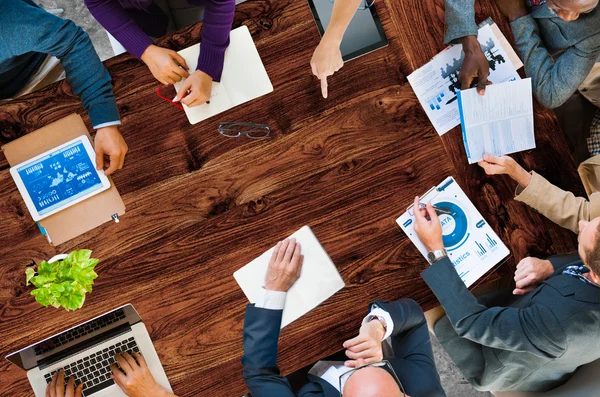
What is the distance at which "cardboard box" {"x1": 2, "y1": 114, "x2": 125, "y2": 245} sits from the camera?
1545 mm

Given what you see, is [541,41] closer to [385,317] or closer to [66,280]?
[385,317]

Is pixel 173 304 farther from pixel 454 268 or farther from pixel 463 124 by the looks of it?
pixel 463 124

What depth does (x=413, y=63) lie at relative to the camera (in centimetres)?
164

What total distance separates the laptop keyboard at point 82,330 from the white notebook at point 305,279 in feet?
1.36

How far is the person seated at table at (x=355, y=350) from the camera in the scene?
4.78 feet

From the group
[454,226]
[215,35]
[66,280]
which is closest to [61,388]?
[66,280]

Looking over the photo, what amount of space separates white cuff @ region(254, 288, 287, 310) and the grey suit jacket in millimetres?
451

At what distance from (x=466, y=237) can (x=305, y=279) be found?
0.54m

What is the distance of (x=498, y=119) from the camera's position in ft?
5.39

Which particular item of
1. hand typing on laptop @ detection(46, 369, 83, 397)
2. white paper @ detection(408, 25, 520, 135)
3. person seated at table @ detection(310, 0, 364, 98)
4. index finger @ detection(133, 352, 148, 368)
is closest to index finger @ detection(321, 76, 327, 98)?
person seated at table @ detection(310, 0, 364, 98)

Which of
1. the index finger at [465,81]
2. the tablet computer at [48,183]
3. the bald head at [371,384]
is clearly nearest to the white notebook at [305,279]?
the bald head at [371,384]

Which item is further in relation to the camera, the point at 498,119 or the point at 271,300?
the point at 498,119

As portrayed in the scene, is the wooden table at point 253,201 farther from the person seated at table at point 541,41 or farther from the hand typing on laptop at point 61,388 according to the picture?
the person seated at table at point 541,41

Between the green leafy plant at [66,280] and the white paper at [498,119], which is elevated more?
the green leafy plant at [66,280]
